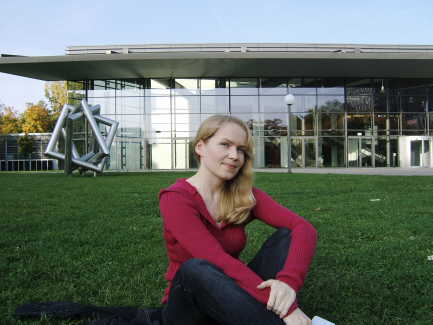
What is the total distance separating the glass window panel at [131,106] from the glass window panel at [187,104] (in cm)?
256

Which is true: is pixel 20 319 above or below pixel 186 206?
below

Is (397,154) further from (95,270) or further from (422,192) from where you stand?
(95,270)

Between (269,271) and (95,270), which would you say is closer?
(269,271)

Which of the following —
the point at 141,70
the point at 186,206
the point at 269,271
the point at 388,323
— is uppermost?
the point at 141,70

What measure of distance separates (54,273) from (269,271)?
225 centimetres

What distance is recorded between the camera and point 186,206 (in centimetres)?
229

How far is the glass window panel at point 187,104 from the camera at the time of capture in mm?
29359

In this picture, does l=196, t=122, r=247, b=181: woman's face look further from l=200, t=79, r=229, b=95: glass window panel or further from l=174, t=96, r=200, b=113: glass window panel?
l=200, t=79, r=229, b=95: glass window panel

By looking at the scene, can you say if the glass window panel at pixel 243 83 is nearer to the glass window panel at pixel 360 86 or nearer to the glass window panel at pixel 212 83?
the glass window panel at pixel 212 83

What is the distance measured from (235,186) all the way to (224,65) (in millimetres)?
24291

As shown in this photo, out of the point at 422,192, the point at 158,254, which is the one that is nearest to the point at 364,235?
the point at 158,254

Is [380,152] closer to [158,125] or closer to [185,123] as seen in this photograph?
[185,123]

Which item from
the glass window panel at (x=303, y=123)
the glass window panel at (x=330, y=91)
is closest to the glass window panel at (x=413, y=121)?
the glass window panel at (x=330, y=91)

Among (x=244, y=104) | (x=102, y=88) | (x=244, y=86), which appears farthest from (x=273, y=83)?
(x=102, y=88)
